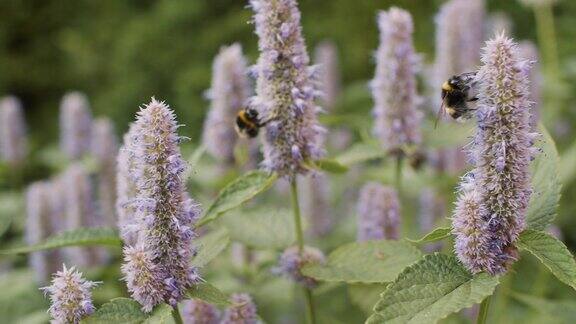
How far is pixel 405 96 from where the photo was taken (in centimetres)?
412

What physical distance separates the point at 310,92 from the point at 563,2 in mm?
7408

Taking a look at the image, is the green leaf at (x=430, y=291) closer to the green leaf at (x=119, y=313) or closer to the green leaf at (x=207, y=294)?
the green leaf at (x=207, y=294)

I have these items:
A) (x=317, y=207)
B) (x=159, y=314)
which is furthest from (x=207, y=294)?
(x=317, y=207)

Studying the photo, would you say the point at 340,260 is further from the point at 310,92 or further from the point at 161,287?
the point at 161,287

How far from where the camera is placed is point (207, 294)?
254 centimetres

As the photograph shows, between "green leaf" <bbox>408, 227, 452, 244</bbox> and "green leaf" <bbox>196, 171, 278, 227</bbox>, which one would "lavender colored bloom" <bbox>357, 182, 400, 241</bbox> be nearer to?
"green leaf" <bbox>196, 171, 278, 227</bbox>

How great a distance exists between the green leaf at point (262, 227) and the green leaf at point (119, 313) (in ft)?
3.29

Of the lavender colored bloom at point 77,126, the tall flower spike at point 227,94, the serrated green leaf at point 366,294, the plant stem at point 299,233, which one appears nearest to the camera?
the plant stem at point 299,233

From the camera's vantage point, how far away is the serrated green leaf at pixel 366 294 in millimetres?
3770

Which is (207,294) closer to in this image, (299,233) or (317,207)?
(299,233)

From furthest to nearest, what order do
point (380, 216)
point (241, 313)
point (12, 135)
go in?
1. point (12, 135)
2. point (380, 216)
3. point (241, 313)

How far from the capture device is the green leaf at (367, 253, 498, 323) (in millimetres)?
2242

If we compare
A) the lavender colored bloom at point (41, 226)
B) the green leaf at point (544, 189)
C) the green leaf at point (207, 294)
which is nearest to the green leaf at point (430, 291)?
the green leaf at point (544, 189)

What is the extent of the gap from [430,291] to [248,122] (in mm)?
1480
